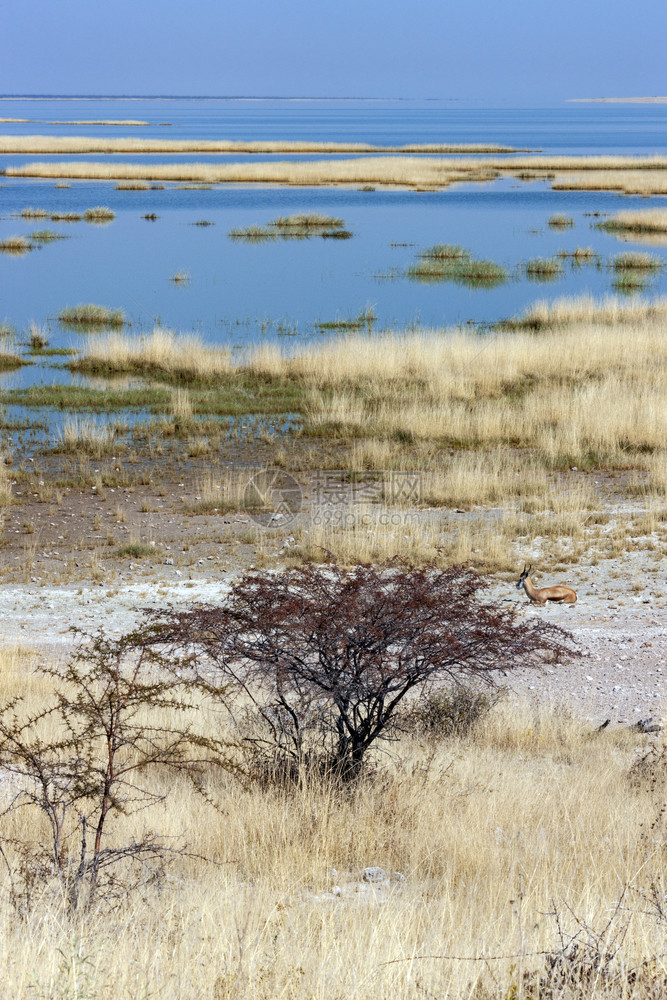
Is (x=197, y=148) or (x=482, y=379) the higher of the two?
(x=197, y=148)

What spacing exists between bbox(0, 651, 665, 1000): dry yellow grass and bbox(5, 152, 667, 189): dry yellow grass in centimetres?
6437

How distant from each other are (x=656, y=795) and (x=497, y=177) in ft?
243

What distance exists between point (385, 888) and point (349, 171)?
71737 millimetres

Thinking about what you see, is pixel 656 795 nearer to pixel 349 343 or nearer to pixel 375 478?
pixel 375 478

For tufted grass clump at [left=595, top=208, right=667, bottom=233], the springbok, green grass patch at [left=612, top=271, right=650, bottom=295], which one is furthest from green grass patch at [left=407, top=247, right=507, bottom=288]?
the springbok

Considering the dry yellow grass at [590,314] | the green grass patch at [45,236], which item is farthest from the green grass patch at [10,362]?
the green grass patch at [45,236]

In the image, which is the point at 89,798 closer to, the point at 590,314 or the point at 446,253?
the point at 590,314

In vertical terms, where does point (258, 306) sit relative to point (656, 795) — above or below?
above

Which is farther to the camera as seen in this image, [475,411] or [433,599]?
[475,411]

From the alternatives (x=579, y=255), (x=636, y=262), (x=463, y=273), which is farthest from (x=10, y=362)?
(x=579, y=255)

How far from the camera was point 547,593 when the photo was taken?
392 inches

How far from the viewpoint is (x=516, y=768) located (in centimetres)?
627

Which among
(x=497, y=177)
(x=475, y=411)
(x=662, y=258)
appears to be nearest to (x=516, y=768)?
(x=475, y=411)

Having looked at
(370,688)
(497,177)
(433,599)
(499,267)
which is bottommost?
(370,688)
